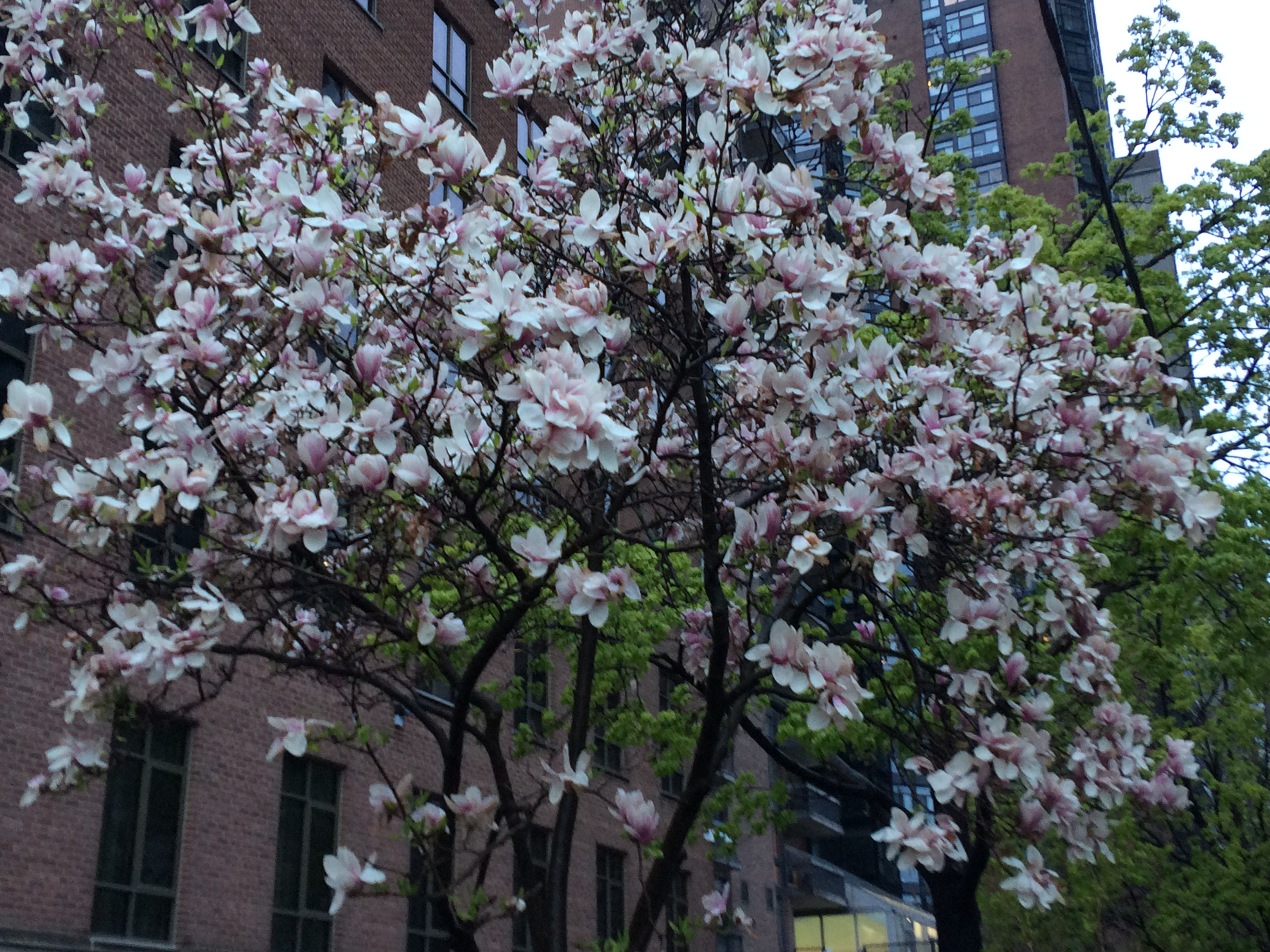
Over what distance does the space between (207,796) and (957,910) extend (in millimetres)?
8064

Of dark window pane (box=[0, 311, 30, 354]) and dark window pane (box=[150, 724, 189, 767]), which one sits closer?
dark window pane (box=[0, 311, 30, 354])

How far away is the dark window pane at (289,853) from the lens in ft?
50.0

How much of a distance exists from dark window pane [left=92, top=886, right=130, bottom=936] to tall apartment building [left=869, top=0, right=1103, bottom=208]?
64.9 meters

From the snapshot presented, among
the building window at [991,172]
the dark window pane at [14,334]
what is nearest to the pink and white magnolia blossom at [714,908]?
the dark window pane at [14,334]

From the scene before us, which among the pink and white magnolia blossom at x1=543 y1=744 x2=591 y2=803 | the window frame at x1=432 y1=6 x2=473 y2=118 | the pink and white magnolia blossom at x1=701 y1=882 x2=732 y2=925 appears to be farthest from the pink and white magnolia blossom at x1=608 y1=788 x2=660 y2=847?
the window frame at x1=432 y1=6 x2=473 y2=118

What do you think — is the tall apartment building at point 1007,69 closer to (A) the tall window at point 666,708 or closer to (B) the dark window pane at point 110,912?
(A) the tall window at point 666,708

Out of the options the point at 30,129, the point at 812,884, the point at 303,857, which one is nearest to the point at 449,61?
the point at 30,129

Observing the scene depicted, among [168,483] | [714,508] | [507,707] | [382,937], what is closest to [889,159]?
[714,508]

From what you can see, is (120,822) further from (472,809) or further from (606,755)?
(606,755)

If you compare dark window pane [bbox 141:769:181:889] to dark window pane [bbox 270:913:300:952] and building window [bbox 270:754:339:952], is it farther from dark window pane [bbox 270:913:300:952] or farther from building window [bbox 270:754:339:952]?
dark window pane [bbox 270:913:300:952]

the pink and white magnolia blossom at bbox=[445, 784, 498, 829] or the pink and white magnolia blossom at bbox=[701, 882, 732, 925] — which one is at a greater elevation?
the pink and white magnolia blossom at bbox=[445, 784, 498, 829]

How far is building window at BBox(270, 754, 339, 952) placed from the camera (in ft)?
49.9

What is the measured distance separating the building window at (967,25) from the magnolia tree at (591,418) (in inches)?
3061

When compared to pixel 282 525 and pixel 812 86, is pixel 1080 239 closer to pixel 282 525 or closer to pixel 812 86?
pixel 812 86
